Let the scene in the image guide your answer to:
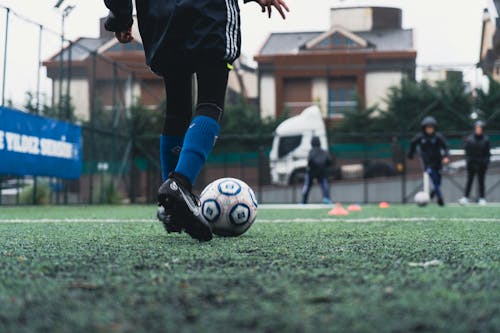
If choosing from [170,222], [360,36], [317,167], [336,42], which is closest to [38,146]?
[317,167]

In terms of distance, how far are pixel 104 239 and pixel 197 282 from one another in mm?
1472

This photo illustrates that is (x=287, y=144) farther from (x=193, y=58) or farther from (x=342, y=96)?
(x=193, y=58)

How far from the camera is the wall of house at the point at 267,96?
1885 cm

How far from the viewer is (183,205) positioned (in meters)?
2.60

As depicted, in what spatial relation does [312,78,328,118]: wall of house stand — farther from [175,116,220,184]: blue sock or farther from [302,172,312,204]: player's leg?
[175,116,220,184]: blue sock

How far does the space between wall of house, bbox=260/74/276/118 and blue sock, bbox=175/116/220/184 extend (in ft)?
51.4

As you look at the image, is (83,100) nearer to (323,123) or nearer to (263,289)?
(323,123)

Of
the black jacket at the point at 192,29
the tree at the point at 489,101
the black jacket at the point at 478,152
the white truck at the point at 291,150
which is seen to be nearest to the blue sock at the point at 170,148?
the black jacket at the point at 192,29

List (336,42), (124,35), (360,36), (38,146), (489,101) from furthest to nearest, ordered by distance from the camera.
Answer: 1. (360,36)
2. (336,42)
3. (489,101)
4. (38,146)
5. (124,35)

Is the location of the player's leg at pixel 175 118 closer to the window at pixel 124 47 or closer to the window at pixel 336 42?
the window at pixel 124 47

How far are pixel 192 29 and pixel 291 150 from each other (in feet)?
49.1

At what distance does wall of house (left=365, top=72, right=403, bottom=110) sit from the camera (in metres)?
19.4

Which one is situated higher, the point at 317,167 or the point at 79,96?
the point at 79,96

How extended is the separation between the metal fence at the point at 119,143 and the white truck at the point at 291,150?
187 mm
